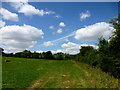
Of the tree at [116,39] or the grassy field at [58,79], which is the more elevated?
the tree at [116,39]

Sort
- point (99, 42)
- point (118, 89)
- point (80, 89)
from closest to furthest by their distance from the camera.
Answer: point (118, 89) → point (80, 89) → point (99, 42)

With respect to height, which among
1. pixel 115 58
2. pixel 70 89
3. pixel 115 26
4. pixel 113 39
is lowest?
pixel 70 89

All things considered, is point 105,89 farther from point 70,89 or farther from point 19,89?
point 19,89

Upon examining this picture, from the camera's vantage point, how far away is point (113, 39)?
564 inches

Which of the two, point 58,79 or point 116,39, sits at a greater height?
point 116,39

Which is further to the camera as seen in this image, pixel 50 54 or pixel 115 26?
pixel 50 54

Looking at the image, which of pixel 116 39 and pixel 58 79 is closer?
pixel 116 39

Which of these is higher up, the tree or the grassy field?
the tree

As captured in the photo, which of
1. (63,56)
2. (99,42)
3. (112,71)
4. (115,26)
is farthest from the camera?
(63,56)

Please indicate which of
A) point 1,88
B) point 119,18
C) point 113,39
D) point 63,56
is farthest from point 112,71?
point 63,56

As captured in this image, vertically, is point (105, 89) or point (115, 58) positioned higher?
point (115, 58)

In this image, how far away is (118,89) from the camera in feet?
35.4

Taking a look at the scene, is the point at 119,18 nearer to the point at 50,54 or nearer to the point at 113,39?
the point at 113,39

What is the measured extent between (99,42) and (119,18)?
9.38 metres
